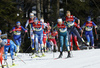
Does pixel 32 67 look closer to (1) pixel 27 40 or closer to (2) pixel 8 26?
(2) pixel 8 26

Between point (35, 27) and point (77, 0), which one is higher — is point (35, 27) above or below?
below

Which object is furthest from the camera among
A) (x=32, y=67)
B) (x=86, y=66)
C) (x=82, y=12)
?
(x=82, y=12)

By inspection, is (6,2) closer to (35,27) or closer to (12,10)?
(12,10)

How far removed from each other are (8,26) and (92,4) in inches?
393

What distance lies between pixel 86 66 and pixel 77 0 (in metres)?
19.9

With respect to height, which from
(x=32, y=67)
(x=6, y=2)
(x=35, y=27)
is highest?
(x=6, y=2)

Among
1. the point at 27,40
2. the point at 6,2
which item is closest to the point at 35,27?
the point at 6,2

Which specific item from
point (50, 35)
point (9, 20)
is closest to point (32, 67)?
point (50, 35)

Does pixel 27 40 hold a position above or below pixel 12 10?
below

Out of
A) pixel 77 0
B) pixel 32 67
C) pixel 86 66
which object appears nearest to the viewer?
pixel 86 66

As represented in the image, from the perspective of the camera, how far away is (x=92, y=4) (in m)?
33.8

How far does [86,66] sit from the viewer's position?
1195 cm

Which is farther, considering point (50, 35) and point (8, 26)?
point (8, 26)

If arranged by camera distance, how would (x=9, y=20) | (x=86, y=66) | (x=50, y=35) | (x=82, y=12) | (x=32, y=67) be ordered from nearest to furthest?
(x=86, y=66)
(x=32, y=67)
(x=50, y=35)
(x=9, y=20)
(x=82, y=12)
